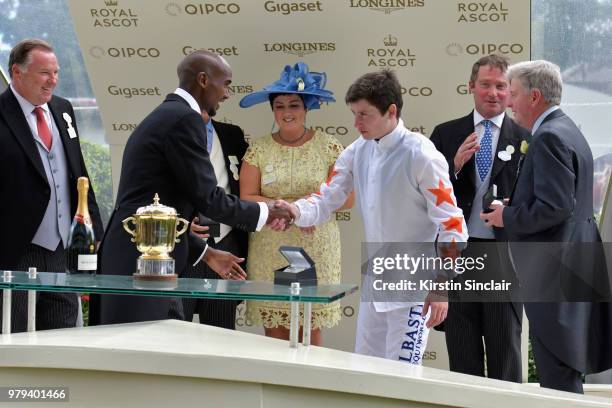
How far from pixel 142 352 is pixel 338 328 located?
3794mm

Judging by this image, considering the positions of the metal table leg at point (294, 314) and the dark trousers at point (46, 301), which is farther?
the dark trousers at point (46, 301)

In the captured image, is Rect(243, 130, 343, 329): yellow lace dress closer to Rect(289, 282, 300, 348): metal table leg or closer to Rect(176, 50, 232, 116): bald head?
Rect(176, 50, 232, 116): bald head

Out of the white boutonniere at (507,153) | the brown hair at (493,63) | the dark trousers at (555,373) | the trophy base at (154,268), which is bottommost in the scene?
the dark trousers at (555,373)

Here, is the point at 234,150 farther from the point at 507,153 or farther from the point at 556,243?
the point at 556,243

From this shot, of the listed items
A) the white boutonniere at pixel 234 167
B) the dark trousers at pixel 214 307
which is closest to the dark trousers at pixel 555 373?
the dark trousers at pixel 214 307

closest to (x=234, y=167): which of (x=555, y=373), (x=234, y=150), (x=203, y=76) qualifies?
(x=234, y=150)

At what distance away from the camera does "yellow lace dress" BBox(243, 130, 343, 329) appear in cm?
548

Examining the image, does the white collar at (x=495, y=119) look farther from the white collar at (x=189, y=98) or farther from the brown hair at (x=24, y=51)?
the brown hair at (x=24, y=51)

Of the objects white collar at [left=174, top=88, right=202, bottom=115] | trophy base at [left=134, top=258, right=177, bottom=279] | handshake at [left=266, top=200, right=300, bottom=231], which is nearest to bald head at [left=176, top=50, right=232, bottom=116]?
white collar at [left=174, top=88, right=202, bottom=115]

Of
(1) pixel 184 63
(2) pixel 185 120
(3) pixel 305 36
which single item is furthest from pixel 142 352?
(3) pixel 305 36

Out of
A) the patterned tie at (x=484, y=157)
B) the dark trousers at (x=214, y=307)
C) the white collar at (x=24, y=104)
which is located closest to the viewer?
the white collar at (x=24, y=104)

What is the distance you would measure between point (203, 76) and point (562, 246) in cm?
166

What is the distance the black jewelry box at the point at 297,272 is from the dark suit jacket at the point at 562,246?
140 cm

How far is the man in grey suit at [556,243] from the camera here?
4.22 meters
